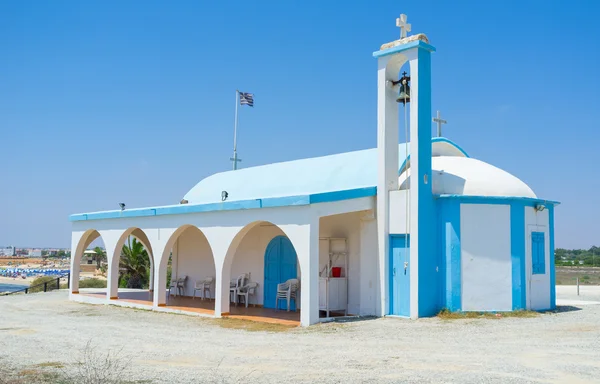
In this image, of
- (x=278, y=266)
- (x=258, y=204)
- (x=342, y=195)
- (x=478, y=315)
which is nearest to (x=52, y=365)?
(x=258, y=204)

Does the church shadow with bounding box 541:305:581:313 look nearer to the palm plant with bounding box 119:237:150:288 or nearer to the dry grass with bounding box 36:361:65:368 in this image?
the dry grass with bounding box 36:361:65:368

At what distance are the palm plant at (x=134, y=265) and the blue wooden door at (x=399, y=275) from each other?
62.3 feet

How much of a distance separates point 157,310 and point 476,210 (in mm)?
9852

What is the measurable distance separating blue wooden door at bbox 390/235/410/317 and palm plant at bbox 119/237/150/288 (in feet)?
62.3

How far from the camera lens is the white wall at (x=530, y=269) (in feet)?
51.3

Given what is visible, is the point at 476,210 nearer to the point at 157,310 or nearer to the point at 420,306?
the point at 420,306

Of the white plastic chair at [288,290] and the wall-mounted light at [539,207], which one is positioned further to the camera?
the white plastic chair at [288,290]

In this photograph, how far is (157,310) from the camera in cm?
1823

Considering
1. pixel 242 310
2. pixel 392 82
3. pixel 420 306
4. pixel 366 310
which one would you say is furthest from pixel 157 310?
pixel 392 82

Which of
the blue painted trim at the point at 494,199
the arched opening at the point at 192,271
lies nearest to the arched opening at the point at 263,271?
the arched opening at the point at 192,271

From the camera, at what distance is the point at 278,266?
18.4m

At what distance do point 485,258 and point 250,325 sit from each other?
20.0 feet

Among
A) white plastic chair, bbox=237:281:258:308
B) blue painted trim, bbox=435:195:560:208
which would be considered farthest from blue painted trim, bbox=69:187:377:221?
white plastic chair, bbox=237:281:258:308

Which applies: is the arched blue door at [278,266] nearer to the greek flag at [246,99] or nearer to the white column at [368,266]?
the white column at [368,266]
